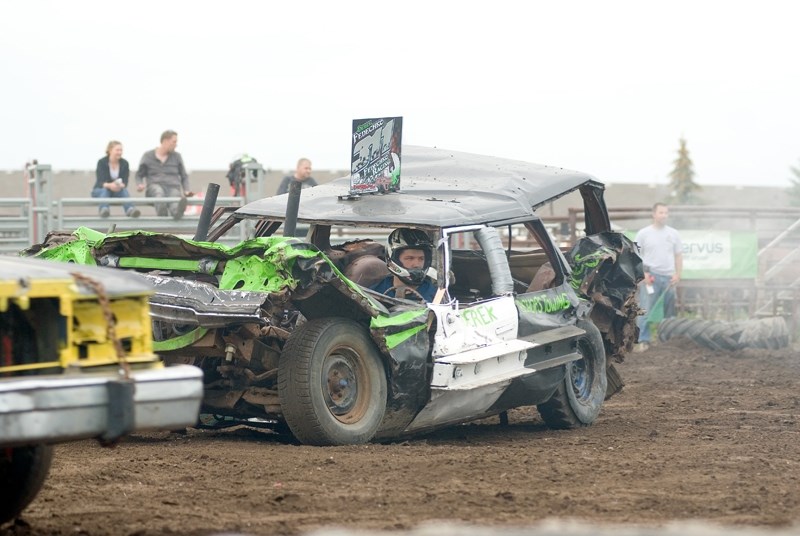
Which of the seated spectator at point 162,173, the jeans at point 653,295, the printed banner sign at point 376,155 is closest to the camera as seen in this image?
the printed banner sign at point 376,155

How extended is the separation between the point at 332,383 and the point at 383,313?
1.85ft

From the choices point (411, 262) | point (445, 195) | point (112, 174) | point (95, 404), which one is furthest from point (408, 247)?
point (112, 174)

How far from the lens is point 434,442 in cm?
906

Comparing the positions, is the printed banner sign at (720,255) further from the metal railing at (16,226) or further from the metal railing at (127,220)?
the metal railing at (16,226)

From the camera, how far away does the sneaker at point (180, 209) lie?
1512cm

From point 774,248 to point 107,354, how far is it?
57.3ft

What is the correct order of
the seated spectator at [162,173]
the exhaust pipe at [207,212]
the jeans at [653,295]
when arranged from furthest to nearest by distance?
the jeans at [653,295], the seated spectator at [162,173], the exhaust pipe at [207,212]

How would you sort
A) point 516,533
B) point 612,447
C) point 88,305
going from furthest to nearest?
point 612,447 → point 88,305 → point 516,533

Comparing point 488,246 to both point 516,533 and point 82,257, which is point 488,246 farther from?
point 516,533

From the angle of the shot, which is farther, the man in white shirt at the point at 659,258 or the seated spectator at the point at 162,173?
the man in white shirt at the point at 659,258

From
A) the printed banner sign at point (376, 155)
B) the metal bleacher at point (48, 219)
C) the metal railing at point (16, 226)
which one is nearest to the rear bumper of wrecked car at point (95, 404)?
the printed banner sign at point (376, 155)

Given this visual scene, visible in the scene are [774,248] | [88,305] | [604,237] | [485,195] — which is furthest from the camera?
[774,248]

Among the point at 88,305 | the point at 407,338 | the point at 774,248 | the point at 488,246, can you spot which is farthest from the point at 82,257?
the point at 774,248

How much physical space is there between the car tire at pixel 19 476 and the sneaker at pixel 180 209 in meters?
9.65
